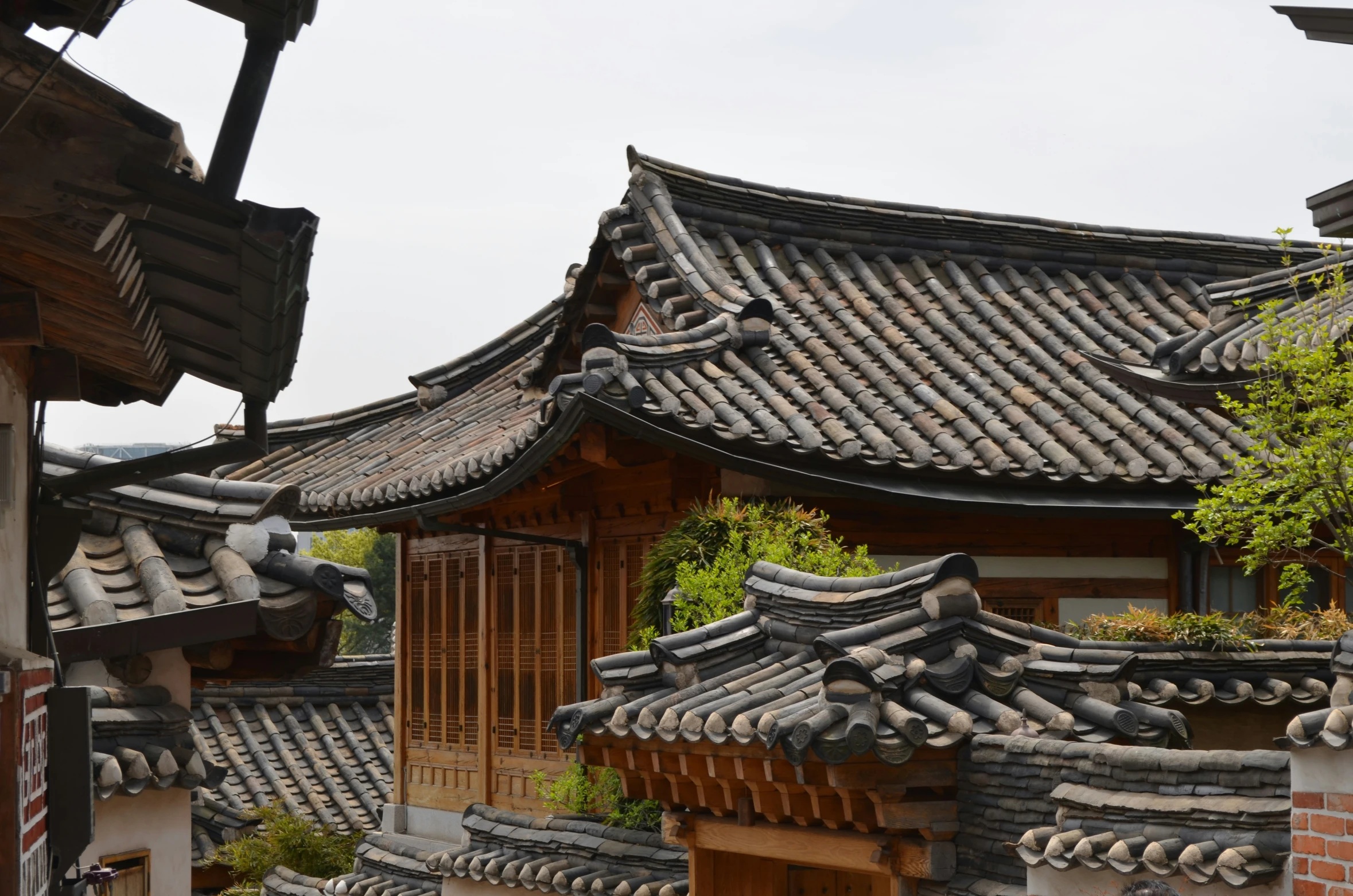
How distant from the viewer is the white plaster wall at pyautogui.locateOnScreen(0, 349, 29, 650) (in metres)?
5.37

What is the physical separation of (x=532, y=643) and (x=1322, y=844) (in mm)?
9604

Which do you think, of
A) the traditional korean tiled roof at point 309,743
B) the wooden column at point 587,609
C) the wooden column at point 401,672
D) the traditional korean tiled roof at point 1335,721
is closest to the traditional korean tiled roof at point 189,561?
the traditional korean tiled roof at point 1335,721

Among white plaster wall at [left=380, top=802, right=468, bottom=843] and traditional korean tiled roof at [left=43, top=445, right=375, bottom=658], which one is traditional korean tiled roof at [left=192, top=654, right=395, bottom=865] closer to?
white plaster wall at [left=380, top=802, right=468, bottom=843]

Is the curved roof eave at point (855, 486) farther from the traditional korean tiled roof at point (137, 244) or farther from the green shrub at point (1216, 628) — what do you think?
the traditional korean tiled roof at point (137, 244)

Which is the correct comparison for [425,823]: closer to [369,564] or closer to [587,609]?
[587,609]

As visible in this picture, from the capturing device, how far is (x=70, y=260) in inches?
173

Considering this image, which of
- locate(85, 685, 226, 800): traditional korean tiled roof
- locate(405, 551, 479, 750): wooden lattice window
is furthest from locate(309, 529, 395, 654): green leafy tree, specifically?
locate(85, 685, 226, 800): traditional korean tiled roof

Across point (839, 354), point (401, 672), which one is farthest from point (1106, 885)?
point (401, 672)

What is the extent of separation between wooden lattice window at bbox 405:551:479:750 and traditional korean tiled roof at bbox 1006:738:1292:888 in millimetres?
9090

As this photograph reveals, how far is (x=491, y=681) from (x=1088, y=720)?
8.21 meters

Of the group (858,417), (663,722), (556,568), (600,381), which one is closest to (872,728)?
(663,722)

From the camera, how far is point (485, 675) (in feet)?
47.0

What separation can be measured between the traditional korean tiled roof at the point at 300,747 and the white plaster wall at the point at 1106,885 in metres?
14.6

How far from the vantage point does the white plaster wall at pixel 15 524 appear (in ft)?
17.6
